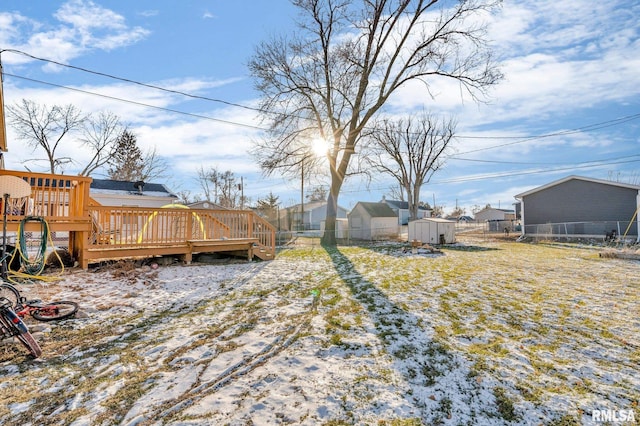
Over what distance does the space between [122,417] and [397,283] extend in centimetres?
503

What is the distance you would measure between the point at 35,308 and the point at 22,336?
3.57 feet

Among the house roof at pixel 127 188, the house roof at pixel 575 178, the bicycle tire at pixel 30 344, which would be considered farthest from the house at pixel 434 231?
the bicycle tire at pixel 30 344

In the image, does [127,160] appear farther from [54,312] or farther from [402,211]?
[402,211]

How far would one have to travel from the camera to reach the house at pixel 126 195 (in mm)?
17703

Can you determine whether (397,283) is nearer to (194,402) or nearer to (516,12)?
(194,402)

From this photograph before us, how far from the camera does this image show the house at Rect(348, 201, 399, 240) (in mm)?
23672

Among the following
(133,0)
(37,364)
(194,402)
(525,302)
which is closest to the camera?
(194,402)

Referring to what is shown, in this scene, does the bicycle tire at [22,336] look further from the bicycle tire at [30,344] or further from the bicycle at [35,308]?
the bicycle at [35,308]

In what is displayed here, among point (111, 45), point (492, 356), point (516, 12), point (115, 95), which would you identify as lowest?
point (492, 356)

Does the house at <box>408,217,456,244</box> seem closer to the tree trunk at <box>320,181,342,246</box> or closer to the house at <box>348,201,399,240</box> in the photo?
the tree trunk at <box>320,181,342,246</box>

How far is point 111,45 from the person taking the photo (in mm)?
8922

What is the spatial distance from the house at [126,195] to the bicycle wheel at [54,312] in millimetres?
15504

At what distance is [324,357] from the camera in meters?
2.93

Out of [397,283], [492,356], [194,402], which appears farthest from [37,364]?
[397,283]
